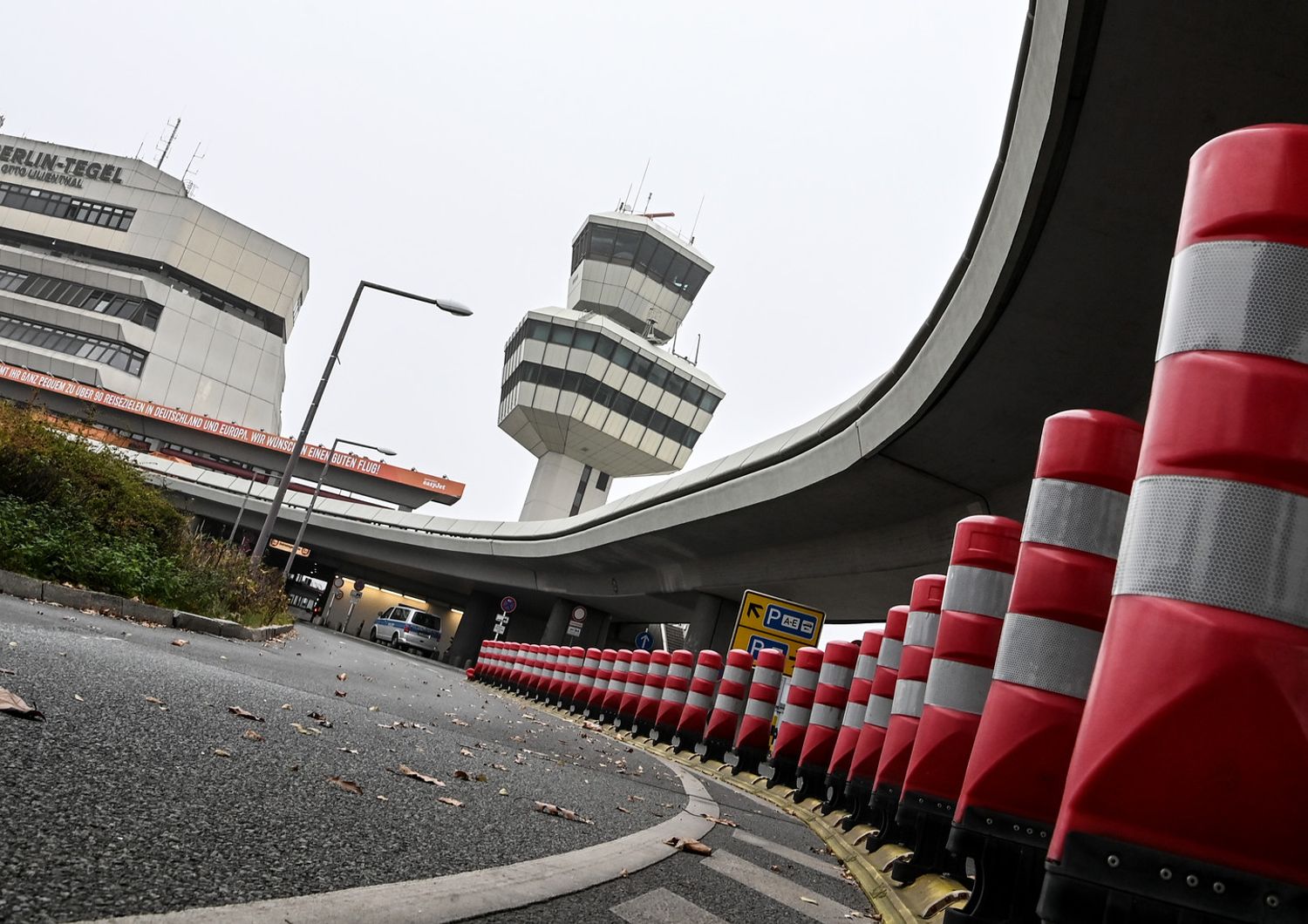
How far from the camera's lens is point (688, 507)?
26.6m

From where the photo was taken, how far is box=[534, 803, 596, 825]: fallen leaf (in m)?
5.02

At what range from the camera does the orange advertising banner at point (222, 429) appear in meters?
81.4

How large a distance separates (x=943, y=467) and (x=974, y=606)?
12.0 metres

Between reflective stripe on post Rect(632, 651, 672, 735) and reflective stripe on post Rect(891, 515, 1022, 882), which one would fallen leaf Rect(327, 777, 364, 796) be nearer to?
reflective stripe on post Rect(891, 515, 1022, 882)

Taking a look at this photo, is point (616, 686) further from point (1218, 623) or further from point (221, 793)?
point (1218, 623)

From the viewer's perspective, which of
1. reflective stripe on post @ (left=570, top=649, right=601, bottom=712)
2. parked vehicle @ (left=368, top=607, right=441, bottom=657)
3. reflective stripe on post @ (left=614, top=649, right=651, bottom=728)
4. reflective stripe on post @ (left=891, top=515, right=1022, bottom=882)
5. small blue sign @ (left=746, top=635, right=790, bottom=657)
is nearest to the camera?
reflective stripe on post @ (left=891, top=515, right=1022, bottom=882)

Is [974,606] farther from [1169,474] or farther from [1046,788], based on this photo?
[1169,474]

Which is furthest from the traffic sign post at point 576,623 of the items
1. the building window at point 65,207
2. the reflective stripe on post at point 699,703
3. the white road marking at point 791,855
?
the building window at point 65,207

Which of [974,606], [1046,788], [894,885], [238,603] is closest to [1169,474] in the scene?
[1046,788]

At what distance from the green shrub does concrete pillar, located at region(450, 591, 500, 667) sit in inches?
1591

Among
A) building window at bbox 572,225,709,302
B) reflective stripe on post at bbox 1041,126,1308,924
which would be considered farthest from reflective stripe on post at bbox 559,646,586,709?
building window at bbox 572,225,709,302

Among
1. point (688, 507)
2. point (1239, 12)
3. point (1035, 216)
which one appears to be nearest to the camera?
point (1239, 12)

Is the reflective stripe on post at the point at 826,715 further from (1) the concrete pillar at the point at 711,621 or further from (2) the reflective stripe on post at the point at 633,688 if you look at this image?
(1) the concrete pillar at the point at 711,621

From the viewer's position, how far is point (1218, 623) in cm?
209
